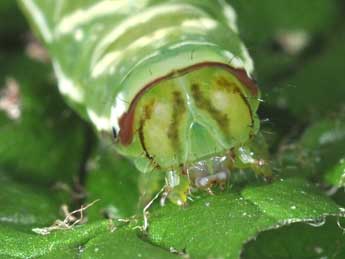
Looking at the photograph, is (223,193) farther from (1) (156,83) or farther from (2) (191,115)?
(1) (156,83)

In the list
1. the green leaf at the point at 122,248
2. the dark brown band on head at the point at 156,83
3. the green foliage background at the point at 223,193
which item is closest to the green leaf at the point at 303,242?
the green foliage background at the point at 223,193

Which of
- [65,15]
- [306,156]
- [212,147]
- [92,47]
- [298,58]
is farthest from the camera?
[298,58]

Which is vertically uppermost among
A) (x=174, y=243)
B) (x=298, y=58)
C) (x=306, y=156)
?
(x=174, y=243)

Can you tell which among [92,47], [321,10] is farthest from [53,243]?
[321,10]

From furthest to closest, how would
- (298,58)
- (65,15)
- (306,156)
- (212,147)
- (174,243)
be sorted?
(298,58), (65,15), (306,156), (212,147), (174,243)

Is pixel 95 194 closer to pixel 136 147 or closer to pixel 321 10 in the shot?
pixel 136 147

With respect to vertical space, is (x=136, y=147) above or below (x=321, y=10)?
above

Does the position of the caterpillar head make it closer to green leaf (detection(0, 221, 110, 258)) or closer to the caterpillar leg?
the caterpillar leg

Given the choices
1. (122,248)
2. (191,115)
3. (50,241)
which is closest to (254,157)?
(191,115)

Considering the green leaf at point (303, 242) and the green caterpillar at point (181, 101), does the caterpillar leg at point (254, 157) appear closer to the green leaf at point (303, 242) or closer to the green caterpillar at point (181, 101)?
the green caterpillar at point (181, 101)
